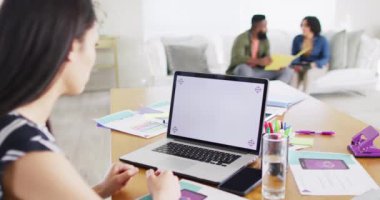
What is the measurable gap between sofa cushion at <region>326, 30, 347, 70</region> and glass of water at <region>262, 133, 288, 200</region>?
4.01 metres

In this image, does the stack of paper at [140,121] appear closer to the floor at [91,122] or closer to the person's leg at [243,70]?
the floor at [91,122]

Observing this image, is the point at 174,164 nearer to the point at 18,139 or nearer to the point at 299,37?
the point at 18,139

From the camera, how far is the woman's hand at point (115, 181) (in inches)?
42.2

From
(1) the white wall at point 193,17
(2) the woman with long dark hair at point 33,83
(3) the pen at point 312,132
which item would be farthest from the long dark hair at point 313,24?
(2) the woman with long dark hair at point 33,83

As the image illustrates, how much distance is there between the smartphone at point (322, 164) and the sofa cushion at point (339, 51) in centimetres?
380

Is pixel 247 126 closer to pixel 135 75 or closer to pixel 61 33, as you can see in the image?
pixel 61 33

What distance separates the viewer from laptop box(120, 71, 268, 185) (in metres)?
1.20

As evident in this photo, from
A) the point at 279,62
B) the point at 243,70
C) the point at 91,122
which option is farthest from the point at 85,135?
the point at 279,62

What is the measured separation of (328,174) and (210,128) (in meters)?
0.37

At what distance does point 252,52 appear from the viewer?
4137 mm

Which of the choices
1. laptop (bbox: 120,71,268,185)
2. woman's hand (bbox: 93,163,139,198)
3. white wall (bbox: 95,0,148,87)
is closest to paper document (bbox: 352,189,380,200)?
laptop (bbox: 120,71,268,185)

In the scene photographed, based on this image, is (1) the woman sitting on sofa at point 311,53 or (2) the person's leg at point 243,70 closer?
(2) the person's leg at point 243,70

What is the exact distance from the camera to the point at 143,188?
1.08 m

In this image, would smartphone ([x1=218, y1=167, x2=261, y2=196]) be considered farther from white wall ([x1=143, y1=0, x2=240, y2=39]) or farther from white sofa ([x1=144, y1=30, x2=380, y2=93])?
white wall ([x1=143, y1=0, x2=240, y2=39])
